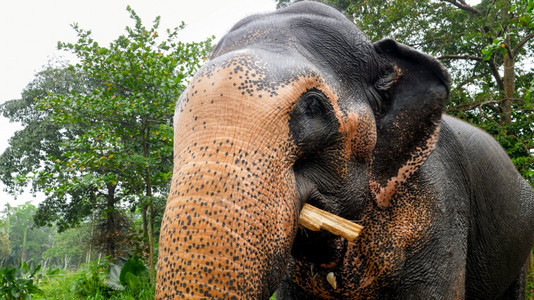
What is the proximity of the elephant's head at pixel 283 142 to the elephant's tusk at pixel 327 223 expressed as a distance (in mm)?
48

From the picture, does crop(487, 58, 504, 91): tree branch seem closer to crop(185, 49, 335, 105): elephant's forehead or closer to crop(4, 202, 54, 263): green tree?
crop(185, 49, 335, 105): elephant's forehead

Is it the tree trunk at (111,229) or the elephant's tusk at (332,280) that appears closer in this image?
the elephant's tusk at (332,280)

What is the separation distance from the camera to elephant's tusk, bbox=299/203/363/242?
4.38ft

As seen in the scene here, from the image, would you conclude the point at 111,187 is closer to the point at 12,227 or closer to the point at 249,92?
the point at 249,92

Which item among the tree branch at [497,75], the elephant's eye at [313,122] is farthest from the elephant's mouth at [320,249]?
the tree branch at [497,75]

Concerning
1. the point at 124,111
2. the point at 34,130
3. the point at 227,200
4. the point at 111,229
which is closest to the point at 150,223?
the point at 124,111

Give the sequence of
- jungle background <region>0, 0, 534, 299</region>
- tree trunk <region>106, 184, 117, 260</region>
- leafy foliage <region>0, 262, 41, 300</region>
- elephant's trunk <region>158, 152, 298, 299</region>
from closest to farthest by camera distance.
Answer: elephant's trunk <region>158, 152, 298, 299</region>
leafy foliage <region>0, 262, 41, 300</region>
jungle background <region>0, 0, 534, 299</region>
tree trunk <region>106, 184, 117, 260</region>

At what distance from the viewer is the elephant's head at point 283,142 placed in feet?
3.37

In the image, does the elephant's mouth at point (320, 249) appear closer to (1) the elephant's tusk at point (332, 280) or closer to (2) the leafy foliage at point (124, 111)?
(1) the elephant's tusk at point (332, 280)

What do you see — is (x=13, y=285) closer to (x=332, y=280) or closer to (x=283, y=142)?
(x=332, y=280)

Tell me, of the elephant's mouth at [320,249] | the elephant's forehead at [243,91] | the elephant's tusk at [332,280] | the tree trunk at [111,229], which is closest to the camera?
the elephant's forehead at [243,91]

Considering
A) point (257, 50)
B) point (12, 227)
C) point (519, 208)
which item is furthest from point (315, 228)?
A: point (12, 227)

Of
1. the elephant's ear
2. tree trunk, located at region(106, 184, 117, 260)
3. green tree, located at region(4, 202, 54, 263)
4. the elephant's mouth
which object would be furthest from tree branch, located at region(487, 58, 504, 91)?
green tree, located at region(4, 202, 54, 263)

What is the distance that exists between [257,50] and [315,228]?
1.91 feet
